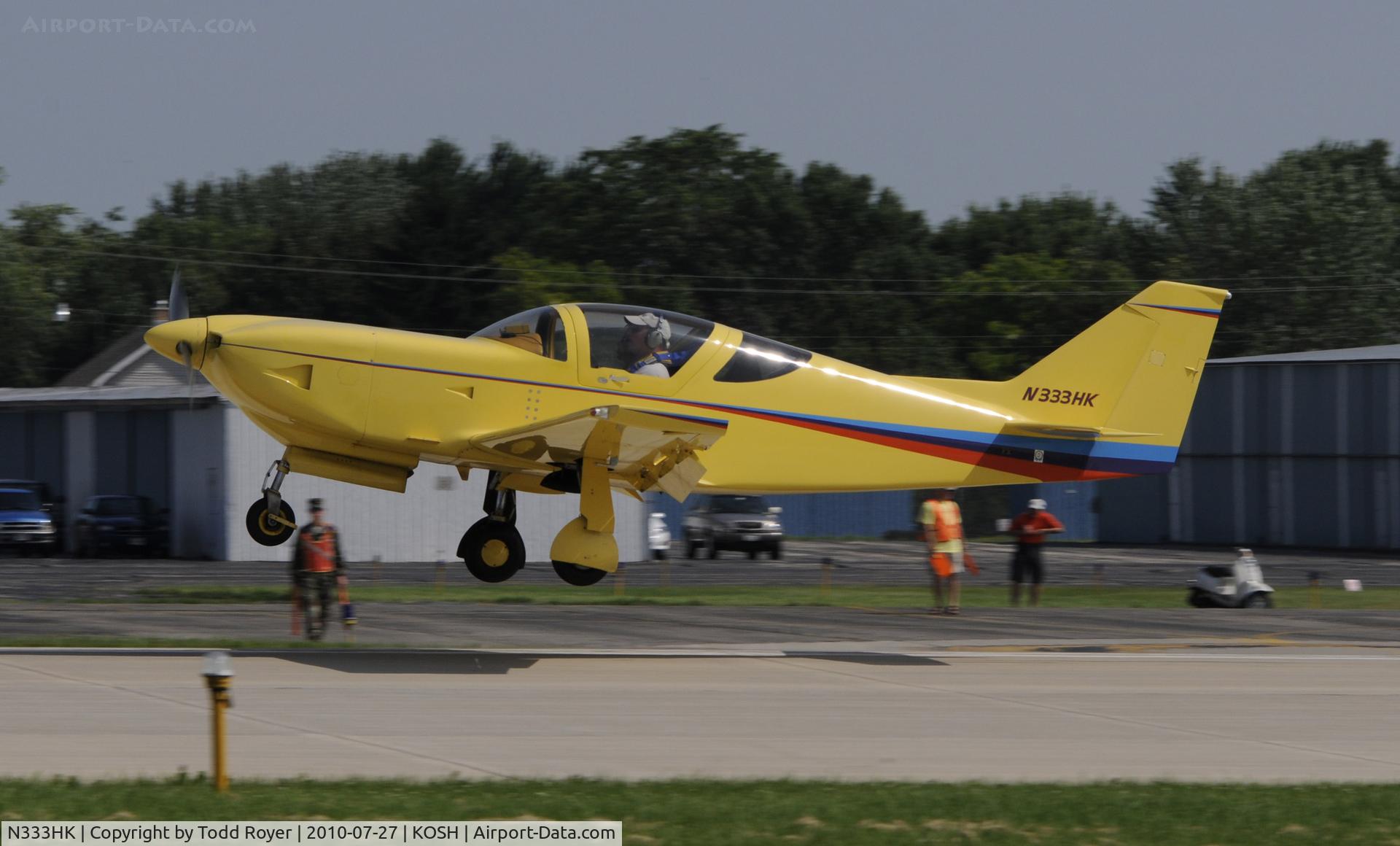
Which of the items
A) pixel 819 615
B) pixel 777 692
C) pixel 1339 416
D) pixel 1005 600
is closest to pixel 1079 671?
pixel 777 692

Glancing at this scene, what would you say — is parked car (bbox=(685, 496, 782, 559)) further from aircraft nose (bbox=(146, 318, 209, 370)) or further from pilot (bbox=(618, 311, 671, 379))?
aircraft nose (bbox=(146, 318, 209, 370))

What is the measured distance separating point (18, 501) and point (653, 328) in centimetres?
2605

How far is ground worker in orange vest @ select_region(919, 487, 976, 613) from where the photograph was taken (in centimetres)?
2056

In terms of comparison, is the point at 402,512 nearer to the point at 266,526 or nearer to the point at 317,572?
the point at 317,572

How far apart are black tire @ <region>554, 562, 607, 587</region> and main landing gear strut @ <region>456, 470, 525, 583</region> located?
0.47m

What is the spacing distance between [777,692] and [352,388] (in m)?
4.66

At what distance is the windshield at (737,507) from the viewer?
1468 inches

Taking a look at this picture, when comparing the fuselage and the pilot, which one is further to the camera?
the pilot

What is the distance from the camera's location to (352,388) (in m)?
13.1

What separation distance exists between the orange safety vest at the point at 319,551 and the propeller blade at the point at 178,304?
157 inches

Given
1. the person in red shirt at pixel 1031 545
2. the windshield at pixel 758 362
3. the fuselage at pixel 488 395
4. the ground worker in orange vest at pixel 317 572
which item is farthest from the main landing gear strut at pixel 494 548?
the person in red shirt at pixel 1031 545

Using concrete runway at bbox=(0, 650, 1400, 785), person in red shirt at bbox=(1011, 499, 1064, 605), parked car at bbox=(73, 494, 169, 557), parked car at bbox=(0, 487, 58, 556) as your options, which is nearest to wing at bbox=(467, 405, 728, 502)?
concrete runway at bbox=(0, 650, 1400, 785)

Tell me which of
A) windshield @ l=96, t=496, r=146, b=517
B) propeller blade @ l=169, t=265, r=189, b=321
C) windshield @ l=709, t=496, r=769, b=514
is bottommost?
windshield @ l=709, t=496, r=769, b=514

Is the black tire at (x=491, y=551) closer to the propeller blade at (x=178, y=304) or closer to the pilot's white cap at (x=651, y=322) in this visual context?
the pilot's white cap at (x=651, y=322)
